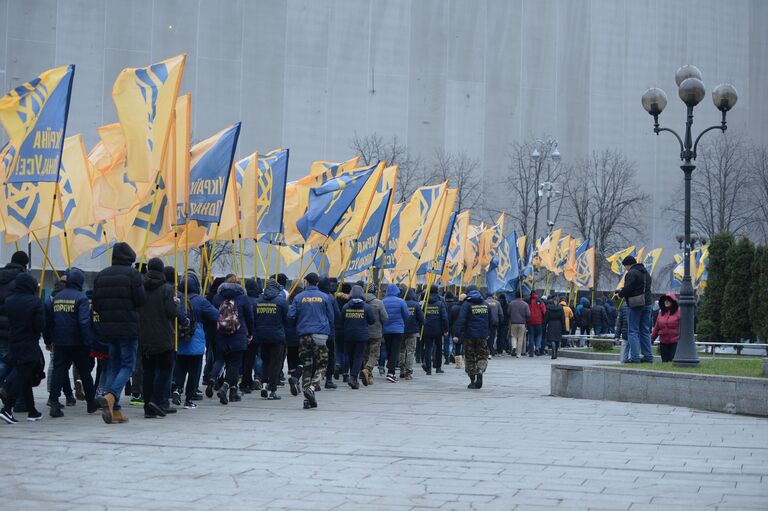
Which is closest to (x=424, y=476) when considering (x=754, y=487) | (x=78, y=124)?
(x=754, y=487)

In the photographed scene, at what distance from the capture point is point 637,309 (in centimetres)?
1764

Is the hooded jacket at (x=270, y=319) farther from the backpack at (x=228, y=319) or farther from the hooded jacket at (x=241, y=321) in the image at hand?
the backpack at (x=228, y=319)

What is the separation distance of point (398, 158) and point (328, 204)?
3395 centimetres

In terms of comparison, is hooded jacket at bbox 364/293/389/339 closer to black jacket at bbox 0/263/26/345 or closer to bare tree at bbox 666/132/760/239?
black jacket at bbox 0/263/26/345

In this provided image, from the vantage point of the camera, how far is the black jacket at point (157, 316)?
12656 mm

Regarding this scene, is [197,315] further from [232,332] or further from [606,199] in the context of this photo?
[606,199]

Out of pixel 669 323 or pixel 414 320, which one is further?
pixel 414 320

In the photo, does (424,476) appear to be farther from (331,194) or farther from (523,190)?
(523,190)

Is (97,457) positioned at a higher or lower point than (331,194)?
lower

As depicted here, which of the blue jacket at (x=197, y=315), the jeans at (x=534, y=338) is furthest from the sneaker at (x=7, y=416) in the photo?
the jeans at (x=534, y=338)

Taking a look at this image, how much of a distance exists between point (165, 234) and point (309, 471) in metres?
7.13

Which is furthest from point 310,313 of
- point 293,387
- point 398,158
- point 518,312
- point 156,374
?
point 398,158

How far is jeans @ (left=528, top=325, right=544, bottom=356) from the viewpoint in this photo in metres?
31.2

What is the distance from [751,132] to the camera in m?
58.0
